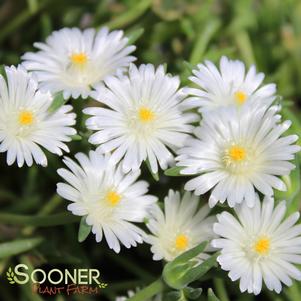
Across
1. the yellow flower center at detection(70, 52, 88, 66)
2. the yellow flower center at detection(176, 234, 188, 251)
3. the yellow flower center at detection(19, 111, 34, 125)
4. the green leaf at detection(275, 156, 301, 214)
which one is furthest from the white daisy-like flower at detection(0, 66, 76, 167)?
the green leaf at detection(275, 156, 301, 214)

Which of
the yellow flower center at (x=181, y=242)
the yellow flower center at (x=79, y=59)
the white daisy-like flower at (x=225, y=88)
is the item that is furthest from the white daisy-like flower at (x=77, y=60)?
the yellow flower center at (x=181, y=242)

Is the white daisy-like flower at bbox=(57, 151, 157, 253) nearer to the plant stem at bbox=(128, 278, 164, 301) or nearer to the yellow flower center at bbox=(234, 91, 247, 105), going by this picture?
the plant stem at bbox=(128, 278, 164, 301)

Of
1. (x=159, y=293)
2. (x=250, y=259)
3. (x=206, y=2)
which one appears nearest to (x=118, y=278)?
(x=159, y=293)

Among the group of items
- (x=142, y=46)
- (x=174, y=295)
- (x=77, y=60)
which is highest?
(x=142, y=46)

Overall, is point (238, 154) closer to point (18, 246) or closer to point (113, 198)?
point (113, 198)

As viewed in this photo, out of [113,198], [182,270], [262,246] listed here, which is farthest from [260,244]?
[113,198]

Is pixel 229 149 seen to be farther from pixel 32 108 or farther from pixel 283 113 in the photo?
pixel 32 108
